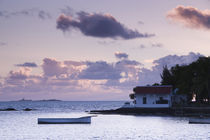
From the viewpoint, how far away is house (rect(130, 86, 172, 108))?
91812mm

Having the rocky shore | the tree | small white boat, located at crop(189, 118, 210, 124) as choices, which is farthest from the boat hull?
the tree

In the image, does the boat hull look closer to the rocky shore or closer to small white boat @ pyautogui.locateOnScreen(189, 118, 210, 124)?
small white boat @ pyautogui.locateOnScreen(189, 118, 210, 124)

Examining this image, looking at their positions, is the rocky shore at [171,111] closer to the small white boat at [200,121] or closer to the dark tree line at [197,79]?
the dark tree line at [197,79]

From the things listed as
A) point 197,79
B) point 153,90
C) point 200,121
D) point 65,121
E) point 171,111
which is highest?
point 197,79

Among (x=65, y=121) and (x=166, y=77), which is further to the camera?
(x=166, y=77)

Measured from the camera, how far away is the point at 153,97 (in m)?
92.1

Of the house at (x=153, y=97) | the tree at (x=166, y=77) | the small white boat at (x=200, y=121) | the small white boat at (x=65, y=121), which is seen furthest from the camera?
the tree at (x=166, y=77)

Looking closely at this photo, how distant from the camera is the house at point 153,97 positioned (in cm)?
9181

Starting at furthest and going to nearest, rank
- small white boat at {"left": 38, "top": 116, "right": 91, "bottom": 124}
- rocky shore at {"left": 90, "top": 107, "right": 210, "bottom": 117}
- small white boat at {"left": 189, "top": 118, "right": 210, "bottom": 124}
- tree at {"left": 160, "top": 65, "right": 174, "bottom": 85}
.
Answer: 1. tree at {"left": 160, "top": 65, "right": 174, "bottom": 85}
2. rocky shore at {"left": 90, "top": 107, "right": 210, "bottom": 117}
3. small white boat at {"left": 38, "top": 116, "right": 91, "bottom": 124}
4. small white boat at {"left": 189, "top": 118, "right": 210, "bottom": 124}

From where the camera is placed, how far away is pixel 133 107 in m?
93.4

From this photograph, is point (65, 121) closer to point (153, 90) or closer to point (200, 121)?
point (200, 121)

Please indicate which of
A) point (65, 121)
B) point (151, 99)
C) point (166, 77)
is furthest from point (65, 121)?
point (166, 77)

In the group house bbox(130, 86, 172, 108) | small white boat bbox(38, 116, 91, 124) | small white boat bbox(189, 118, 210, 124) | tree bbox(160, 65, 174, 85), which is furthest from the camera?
tree bbox(160, 65, 174, 85)

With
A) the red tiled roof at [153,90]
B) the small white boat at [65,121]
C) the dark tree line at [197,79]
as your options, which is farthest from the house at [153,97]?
the small white boat at [65,121]
